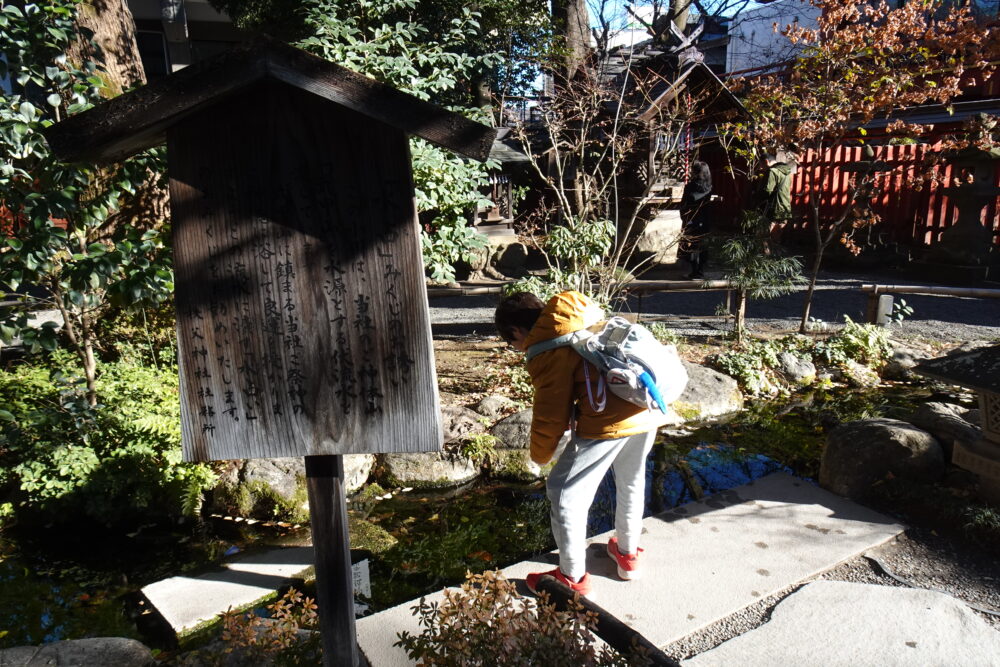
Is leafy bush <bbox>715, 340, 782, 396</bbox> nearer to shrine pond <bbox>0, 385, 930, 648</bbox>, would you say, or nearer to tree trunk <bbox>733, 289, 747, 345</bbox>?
tree trunk <bbox>733, 289, 747, 345</bbox>

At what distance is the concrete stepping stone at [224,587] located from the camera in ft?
11.6

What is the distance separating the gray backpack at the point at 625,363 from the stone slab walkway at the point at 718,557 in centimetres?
102

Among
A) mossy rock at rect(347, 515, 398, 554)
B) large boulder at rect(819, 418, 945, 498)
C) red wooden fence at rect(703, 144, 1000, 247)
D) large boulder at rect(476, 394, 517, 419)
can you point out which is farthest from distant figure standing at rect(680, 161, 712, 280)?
mossy rock at rect(347, 515, 398, 554)

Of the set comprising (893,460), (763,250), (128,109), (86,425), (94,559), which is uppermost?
(128,109)

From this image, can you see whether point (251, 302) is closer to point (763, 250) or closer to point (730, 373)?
point (730, 373)

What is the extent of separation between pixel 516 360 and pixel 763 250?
9.68ft

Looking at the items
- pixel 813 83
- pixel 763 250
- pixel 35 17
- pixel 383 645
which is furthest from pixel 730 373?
pixel 35 17

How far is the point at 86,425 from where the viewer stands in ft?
14.4

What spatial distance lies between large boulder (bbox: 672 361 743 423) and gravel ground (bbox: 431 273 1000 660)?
1622mm

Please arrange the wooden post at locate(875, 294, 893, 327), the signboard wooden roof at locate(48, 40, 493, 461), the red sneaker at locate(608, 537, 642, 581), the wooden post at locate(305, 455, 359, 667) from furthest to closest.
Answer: the wooden post at locate(875, 294, 893, 327) → the red sneaker at locate(608, 537, 642, 581) → the wooden post at locate(305, 455, 359, 667) → the signboard wooden roof at locate(48, 40, 493, 461)

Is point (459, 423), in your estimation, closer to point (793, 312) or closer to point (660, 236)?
point (793, 312)

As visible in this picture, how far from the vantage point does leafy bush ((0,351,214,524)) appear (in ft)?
14.0

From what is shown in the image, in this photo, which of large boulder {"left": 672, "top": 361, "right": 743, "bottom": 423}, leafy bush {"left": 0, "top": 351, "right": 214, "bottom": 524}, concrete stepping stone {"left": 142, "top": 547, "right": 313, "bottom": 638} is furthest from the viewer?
large boulder {"left": 672, "top": 361, "right": 743, "bottom": 423}

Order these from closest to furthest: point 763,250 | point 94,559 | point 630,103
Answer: point 94,559 < point 763,250 < point 630,103
